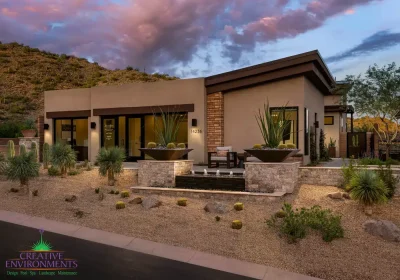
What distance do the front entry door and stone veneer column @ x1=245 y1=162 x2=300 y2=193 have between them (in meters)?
8.46

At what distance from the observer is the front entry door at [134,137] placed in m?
17.0

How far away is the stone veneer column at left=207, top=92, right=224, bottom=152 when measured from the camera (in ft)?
47.8

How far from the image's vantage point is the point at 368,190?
788 cm

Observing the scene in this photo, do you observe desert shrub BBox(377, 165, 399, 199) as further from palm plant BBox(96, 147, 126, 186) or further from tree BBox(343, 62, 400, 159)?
palm plant BBox(96, 147, 126, 186)

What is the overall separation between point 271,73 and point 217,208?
23.2ft

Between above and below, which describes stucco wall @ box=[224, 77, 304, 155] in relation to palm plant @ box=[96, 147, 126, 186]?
above

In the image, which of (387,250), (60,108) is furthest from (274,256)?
(60,108)

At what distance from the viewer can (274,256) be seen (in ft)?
19.5

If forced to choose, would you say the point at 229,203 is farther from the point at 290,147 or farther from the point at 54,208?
the point at 54,208

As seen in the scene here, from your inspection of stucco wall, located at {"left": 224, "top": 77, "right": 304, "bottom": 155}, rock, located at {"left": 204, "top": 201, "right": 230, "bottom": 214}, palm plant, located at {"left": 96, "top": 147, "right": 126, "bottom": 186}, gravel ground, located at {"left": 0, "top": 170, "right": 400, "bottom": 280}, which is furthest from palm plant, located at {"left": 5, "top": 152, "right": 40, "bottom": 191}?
stucco wall, located at {"left": 224, "top": 77, "right": 304, "bottom": 155}

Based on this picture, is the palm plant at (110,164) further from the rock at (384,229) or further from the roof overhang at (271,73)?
the rock at (384,229)

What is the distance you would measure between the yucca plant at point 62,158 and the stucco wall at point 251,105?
620cm

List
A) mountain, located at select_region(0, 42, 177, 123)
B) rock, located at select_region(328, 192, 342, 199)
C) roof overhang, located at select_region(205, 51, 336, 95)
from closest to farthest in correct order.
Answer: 1. rock, located at select_region(328, 192, 342, 199)
2. roof overhang, located at select_region(205, 51, 336, 95)
3. mountain, located at select_region(0, 42, 177, 123)

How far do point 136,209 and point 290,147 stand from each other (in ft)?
15.3
